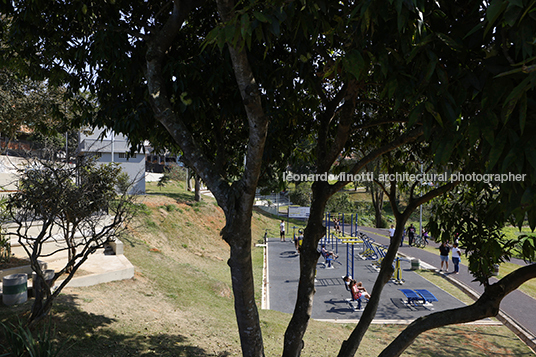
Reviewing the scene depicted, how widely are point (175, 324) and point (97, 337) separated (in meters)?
2.08

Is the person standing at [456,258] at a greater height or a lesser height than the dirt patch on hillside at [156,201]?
lesser

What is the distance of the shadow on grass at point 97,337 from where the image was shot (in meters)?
5.75

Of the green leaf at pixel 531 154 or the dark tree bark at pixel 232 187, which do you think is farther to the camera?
the dark tree bark at pixel 232 187

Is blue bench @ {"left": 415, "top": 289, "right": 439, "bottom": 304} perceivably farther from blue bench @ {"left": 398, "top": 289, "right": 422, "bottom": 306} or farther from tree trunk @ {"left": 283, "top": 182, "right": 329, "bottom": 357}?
tree trunk @ {"left": 283, "top": 182, "right": 329, "bottom": 357}

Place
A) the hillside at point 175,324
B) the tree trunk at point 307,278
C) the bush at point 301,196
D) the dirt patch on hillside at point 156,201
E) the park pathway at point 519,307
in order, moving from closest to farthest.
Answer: the tree trunk at point 307,278
the hillside at point 175,324
the park pathway at point 519,307
the dirt patch on hillside at point 156,201
the bush at point 301,196

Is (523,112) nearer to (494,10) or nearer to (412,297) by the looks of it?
(494,10)

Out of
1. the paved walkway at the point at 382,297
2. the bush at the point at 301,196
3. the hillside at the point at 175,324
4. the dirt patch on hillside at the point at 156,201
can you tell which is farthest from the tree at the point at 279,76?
the bush at the point at 301,196

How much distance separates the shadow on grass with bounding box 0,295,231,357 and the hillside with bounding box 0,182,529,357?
0.05 feet

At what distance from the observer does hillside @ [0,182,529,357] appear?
248 inches

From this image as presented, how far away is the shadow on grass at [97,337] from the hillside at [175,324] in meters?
0.02

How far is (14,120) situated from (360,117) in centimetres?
1107

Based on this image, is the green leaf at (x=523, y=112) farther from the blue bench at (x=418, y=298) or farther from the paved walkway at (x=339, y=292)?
the blue bench at (x=418, y=298)

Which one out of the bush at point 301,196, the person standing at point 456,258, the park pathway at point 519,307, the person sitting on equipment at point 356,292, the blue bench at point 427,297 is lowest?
the park pathway at point 519,307

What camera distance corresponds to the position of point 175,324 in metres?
7.93
